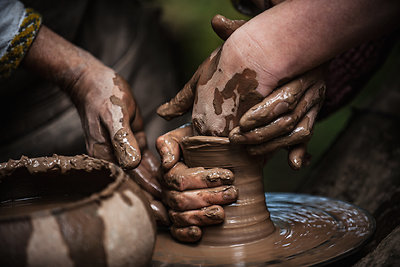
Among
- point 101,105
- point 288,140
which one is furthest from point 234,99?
point 101,105

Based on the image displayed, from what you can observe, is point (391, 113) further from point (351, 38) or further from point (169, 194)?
point (169, 194)

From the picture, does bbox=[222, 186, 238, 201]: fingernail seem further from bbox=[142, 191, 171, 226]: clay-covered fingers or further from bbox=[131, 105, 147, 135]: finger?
bbox=[131, 105, 147, 135]: finger

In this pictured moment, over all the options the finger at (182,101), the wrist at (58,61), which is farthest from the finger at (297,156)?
the wrist at (58,61)

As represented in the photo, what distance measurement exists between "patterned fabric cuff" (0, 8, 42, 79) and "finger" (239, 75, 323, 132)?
0.84 meters

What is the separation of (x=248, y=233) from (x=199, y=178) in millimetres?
197

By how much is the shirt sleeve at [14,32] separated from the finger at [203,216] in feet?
2.61

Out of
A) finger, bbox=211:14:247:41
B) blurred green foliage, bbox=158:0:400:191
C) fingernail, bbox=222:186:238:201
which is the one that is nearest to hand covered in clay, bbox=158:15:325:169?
finger, bbox=211:14:247:41

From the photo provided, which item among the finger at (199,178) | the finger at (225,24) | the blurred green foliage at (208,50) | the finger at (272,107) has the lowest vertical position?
the blurred green foliage at (208,50)

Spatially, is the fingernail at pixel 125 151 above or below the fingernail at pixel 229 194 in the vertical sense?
above

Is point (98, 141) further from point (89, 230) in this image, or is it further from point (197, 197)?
point (89, 230)

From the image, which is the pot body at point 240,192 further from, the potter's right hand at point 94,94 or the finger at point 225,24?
the finger at point 225,24

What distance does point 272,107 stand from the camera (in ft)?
3.56

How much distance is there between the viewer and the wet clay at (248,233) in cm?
107

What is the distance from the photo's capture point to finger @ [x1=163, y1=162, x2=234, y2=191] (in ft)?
3.76
